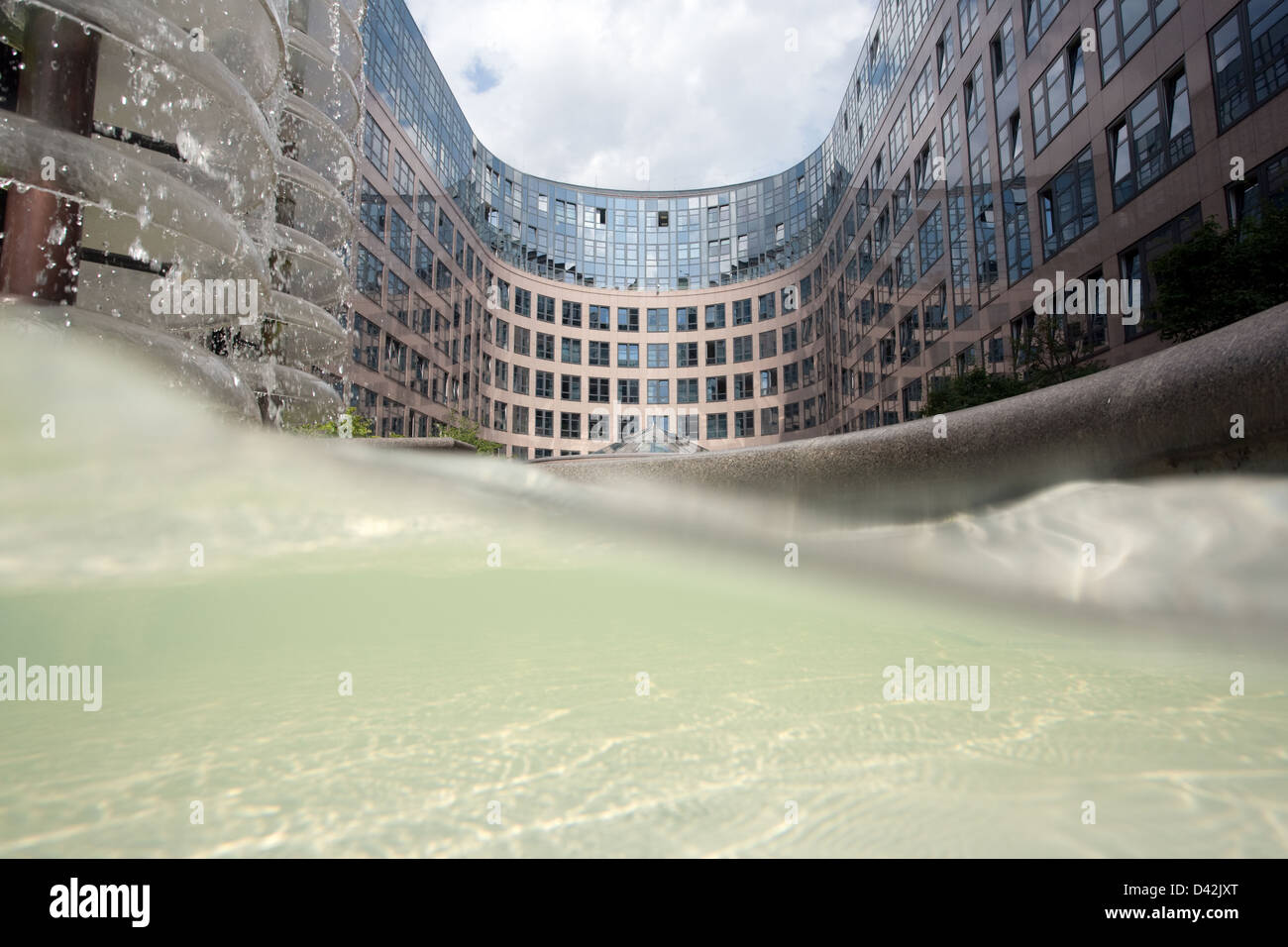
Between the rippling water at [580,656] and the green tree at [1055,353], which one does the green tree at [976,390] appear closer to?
the green tree at [1055,353]

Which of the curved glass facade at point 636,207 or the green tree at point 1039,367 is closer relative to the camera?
the green tree at point 1039,367

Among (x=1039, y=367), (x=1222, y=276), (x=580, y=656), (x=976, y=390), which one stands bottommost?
(x=580, y=656)

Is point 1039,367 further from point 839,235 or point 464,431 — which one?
Result: point 839,235

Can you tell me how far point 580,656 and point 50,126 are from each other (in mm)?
5416

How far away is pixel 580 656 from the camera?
276 centimetres

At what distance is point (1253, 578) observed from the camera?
3141 millimetres

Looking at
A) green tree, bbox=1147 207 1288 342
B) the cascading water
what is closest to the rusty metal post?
the cascading water

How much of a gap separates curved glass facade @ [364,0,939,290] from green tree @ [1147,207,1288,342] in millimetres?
28726

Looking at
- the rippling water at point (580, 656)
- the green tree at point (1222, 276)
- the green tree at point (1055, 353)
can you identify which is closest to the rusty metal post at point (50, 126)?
the rippling water at point (580, 656)

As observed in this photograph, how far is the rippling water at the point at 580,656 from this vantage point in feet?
4.84

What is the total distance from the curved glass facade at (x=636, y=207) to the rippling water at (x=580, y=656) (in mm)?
38377

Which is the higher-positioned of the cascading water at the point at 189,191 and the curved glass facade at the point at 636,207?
the curved glass facade at the point at 636,207

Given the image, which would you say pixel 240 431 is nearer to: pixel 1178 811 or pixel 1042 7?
pixel 1178 811

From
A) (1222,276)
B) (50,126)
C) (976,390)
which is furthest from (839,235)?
(50,126)
